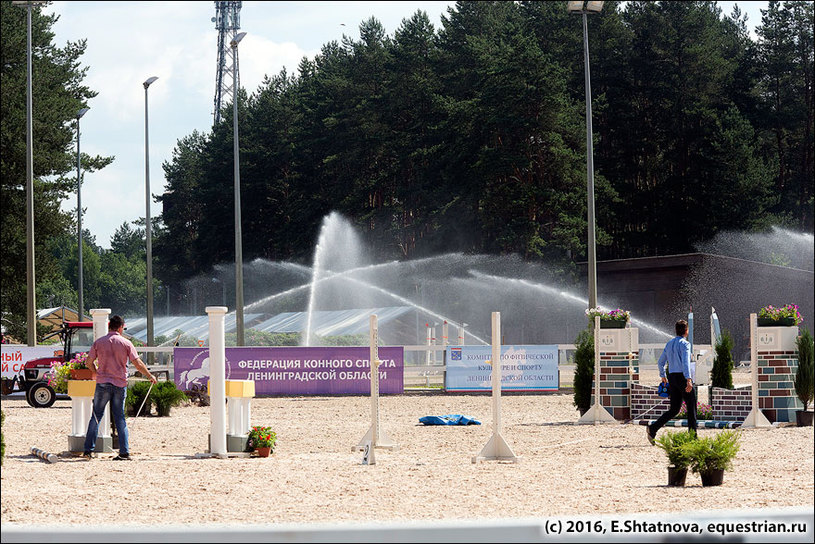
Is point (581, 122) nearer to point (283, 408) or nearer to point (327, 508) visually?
point (283, 408)

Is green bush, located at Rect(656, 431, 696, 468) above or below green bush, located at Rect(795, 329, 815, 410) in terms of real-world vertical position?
below

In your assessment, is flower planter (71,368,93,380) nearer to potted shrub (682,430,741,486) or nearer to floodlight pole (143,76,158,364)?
potted shrub (682,430,741,486)

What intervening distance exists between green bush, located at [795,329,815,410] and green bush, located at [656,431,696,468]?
7664 mm

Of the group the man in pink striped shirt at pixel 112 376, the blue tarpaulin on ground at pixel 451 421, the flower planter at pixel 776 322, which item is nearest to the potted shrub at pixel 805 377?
the flower planter at pixel 776 322

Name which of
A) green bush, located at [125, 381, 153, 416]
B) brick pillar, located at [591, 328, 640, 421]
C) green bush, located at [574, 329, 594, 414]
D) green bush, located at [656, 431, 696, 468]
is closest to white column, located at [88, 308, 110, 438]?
green bush, located at [125, 381, 153, 416]

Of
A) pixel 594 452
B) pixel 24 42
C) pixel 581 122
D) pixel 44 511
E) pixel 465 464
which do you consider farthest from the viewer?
pixel 581 122

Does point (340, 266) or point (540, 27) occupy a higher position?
point (540, 27)

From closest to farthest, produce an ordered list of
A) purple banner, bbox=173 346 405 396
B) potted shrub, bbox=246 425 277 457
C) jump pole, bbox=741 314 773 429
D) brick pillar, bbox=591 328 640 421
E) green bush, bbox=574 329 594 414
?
potted shrub, bbox=246 425 277 457, jump pole, bbox=741 314 773 429, brick pillar, bbox=591 328 640 421, green bush, bbox=574 329 594 414, purple banner, bbox=173 346 405 396

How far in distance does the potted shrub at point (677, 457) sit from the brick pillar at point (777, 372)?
780 cm

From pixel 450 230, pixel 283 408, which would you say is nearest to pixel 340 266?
pixel 450 230

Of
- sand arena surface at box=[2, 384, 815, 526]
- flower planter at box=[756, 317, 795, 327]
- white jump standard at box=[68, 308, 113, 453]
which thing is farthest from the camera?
flower planter at box=[756, 317, 795, 327]

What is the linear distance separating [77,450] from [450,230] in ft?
163

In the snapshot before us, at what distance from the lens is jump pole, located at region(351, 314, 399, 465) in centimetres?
1339

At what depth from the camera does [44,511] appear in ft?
30.3
